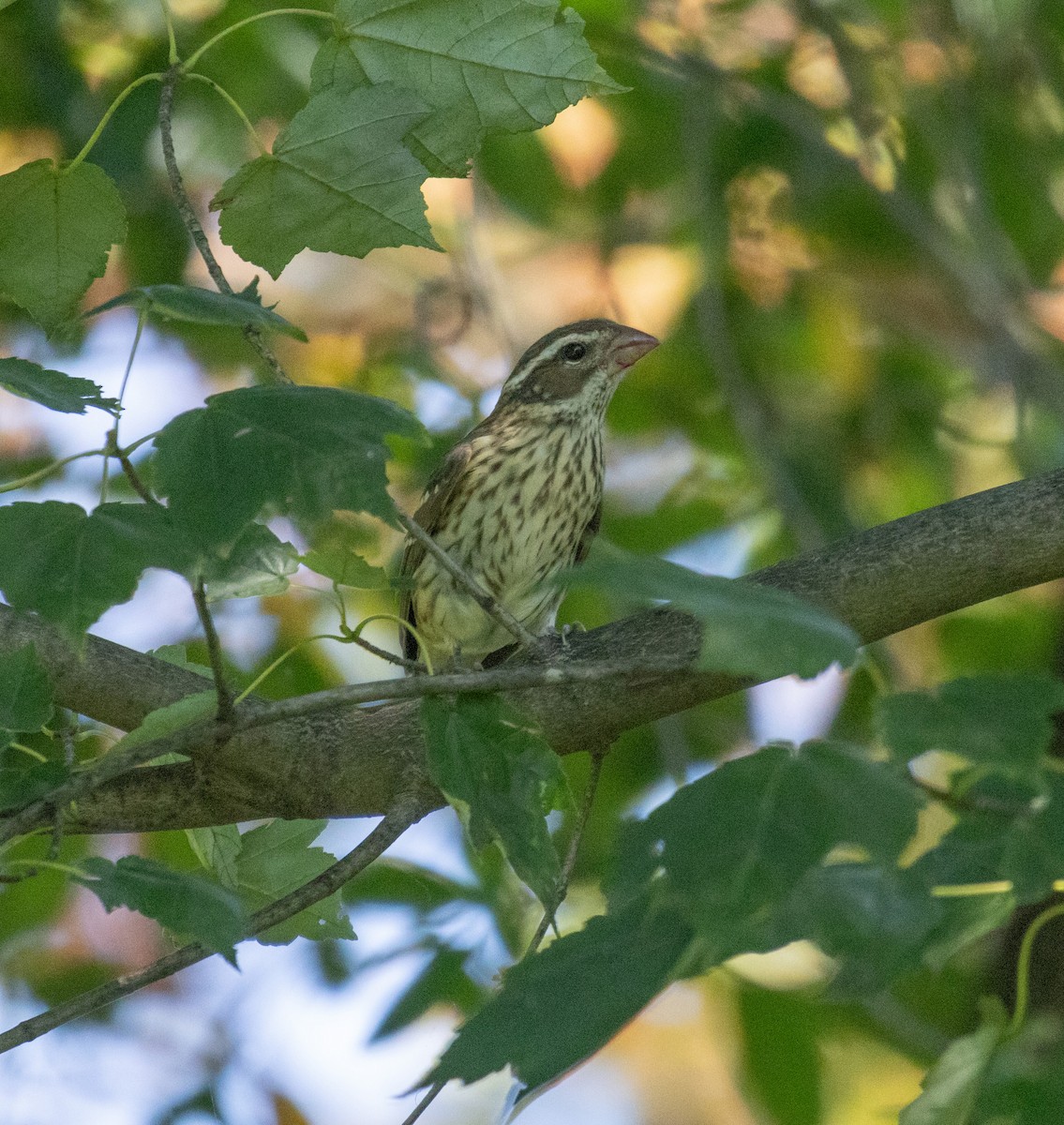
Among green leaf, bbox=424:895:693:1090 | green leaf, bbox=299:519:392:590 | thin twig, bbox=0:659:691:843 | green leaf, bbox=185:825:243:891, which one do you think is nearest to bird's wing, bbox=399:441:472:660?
green leaf, bbox=185:825:243:891

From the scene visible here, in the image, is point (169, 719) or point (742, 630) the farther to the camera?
point (169, 719)

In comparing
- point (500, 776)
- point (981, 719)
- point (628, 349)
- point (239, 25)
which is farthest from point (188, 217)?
point (628, 349)

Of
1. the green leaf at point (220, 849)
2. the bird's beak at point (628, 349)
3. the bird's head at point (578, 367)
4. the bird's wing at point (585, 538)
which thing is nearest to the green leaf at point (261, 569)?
the green leaf at point (220, 849)

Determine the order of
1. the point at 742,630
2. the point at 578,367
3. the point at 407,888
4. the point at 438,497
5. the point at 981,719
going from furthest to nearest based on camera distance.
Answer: the point at 578,367
the point at 438,497
the point at 407,888
the point at 981,719
the point at 742,630

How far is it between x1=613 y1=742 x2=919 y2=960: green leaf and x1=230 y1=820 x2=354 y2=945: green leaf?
1256 millimetres

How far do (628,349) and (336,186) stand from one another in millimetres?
3202

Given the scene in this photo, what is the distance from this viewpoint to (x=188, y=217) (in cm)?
268

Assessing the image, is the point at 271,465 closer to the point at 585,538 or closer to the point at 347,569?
the point at 347,569

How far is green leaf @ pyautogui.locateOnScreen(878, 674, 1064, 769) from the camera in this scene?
178cm

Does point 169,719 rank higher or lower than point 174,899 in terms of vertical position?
higher

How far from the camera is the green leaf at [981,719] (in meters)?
1.78

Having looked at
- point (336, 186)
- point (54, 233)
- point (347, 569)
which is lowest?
point (347, 569)

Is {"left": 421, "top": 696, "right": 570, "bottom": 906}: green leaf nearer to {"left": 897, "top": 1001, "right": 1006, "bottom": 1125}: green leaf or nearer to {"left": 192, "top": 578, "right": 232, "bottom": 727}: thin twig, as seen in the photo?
{"left": 192, "top": 578, "right": 232, "bottom": 727}: thin twig

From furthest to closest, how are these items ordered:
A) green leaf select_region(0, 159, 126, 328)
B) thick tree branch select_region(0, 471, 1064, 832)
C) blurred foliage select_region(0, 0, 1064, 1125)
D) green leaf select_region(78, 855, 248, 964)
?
blurred foliage select_region(0, 0, 1064, 1125) < thick tree branch select_region(0, 471, 1064, 832) < green leaf select_region(0, 159, 126, 328) < green leaf select_region(78, 855, 248, 964)
